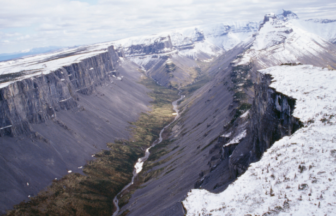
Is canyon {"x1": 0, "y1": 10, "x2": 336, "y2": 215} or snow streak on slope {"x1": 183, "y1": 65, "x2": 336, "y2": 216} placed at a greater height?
snow streak on slope {"x1": 183, "y1": 65, "x2": 336, "y2": 216}

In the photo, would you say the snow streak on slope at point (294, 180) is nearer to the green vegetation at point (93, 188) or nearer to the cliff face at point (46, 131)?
the green vegetation at point (93, 188)

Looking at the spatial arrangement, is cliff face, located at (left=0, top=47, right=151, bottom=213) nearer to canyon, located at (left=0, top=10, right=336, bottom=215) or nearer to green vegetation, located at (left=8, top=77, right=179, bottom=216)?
canyon, located at (left=0, top=10, right=336, bottom=215)

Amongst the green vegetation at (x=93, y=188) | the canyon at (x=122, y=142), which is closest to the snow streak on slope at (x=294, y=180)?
the canyon at (x=122, y=142)

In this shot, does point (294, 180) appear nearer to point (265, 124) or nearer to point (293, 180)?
point (293, 180)

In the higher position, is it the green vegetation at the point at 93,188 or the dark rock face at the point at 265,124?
the dark rock face at the point at 265,124

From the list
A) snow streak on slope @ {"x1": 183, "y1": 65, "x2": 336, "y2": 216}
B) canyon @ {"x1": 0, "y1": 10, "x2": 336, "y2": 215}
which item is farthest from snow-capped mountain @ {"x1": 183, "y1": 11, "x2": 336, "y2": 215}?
canyon @ {"x1": 0, "y1": 10, "x2": 336, "y2": 215}

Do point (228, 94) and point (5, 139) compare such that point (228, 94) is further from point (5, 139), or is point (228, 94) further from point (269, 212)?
point (269, 212)

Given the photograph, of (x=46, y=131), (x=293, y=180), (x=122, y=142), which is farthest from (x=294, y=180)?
(x=122, y=142)
